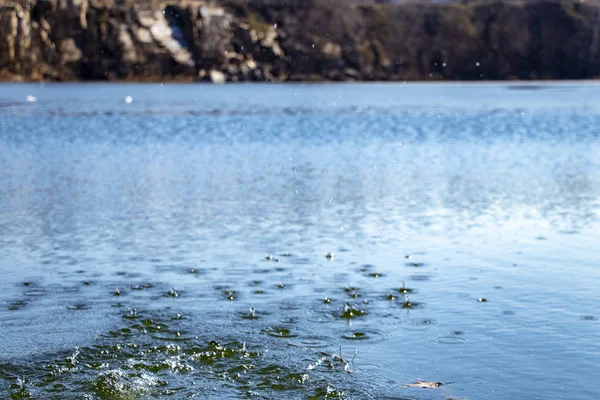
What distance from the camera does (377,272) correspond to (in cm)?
1870

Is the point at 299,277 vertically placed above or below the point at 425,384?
below

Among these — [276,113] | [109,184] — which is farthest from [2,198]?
[276,113]

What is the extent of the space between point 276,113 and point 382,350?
68.0 m

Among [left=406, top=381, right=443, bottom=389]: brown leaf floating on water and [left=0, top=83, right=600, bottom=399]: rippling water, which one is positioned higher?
[left=406, top=381, right=443, bottom=389]: brown leaf floating on water

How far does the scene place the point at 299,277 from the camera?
18.3m

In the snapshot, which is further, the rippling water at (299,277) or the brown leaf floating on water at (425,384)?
the rippling water at (299,277)

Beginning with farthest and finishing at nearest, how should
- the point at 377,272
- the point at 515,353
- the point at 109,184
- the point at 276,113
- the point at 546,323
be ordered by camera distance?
the point at 276,113, the point at 109,184, the point at 377,272, the point at 546,323, the point at 515,353

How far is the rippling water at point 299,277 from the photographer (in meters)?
12.5

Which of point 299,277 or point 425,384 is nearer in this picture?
point 425,384

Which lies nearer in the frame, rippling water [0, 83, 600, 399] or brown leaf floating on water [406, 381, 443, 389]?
brown leaf floating on water [406, 381, 443, 389]

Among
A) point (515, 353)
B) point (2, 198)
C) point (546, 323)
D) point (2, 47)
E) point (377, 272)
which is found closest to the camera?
point (515, 353)

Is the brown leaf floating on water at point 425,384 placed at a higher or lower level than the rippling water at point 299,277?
higher

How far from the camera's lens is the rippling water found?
1250 cm

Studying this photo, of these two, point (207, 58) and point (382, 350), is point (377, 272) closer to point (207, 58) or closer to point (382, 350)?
point (382, 350)
